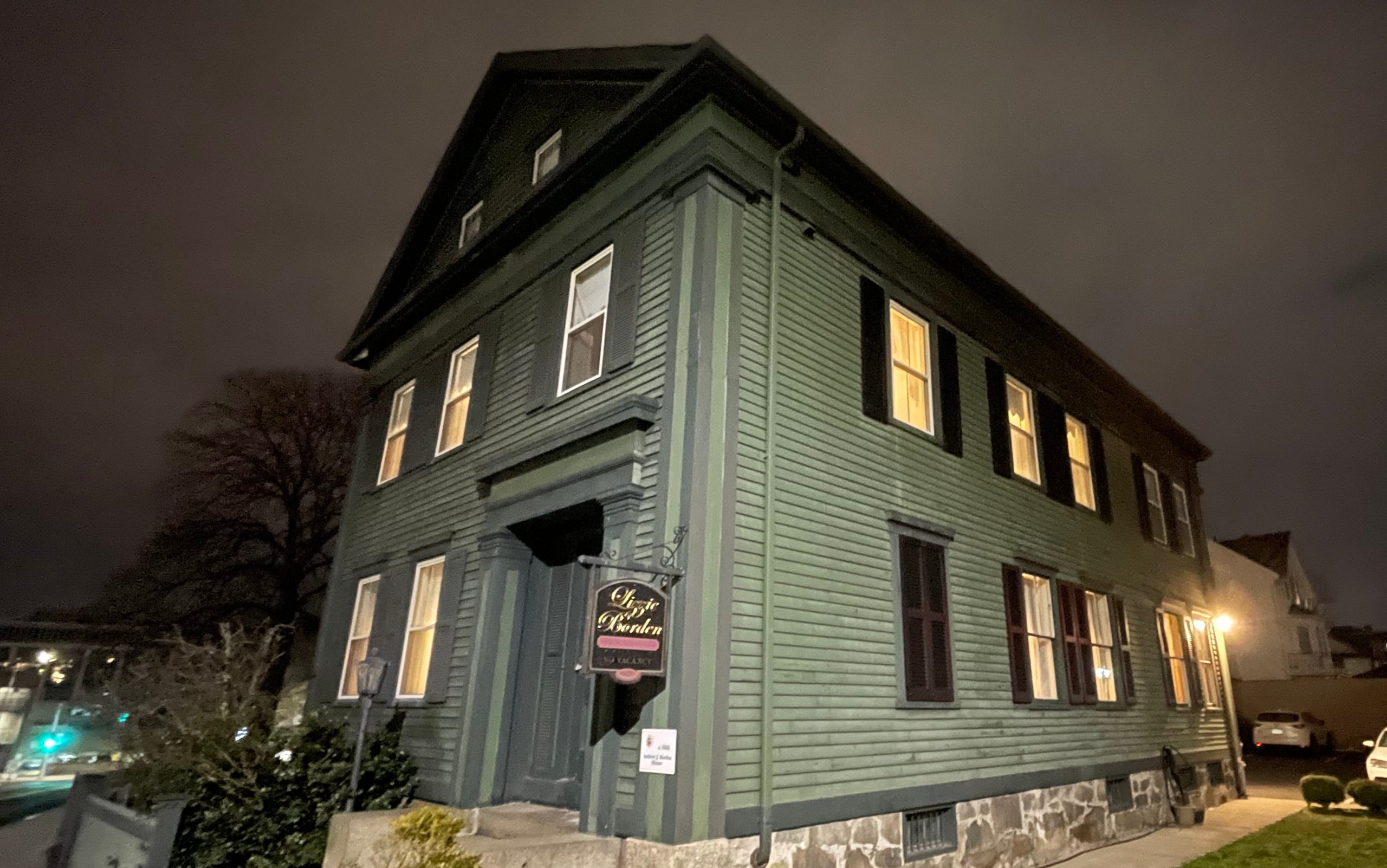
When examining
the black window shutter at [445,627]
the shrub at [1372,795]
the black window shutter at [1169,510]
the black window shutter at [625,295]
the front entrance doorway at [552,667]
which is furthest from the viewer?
the black window shutter at [1169,510]

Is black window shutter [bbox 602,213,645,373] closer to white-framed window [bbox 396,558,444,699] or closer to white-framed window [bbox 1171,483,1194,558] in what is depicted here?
white-framed window [bbox 396,558,444,699]

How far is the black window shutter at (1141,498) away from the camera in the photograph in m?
15.2

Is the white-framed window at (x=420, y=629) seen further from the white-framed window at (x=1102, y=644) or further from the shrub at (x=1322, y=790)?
the shrub at (x=1322, y=790)

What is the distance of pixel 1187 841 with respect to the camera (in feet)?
36.1

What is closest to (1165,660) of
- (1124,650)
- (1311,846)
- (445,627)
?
(1124,650)

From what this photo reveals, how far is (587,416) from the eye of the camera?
8047mm

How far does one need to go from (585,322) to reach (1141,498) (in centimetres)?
1240

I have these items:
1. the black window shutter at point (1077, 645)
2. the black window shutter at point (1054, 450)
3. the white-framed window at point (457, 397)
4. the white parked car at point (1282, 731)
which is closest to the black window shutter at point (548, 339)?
the white-framed window at point (457, 397)

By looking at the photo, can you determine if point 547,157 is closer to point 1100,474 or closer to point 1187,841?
point 1100,474

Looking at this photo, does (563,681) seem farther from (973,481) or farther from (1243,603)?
(1243,603)

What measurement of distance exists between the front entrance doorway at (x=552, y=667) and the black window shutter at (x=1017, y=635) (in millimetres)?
5535

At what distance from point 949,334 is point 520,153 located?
7.30 metres

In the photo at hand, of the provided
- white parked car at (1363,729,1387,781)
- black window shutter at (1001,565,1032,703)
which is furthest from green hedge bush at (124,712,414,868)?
white parked car at (1363,729,1387,781)

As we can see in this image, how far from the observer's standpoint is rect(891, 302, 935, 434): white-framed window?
9.82 meters
